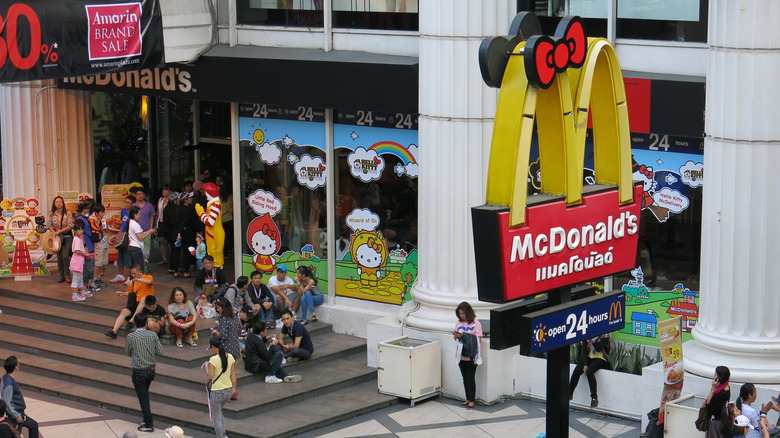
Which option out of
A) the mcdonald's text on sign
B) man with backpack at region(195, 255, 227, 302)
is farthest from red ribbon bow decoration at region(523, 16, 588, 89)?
man with backpack at region(195, 255, 227, 302)

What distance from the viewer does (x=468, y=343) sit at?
17.8m

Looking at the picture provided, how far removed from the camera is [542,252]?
10.8 meters

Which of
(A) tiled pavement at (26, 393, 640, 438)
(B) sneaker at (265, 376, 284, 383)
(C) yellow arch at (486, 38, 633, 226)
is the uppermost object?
(C) yellow arch at (486, 38, 633, 226)

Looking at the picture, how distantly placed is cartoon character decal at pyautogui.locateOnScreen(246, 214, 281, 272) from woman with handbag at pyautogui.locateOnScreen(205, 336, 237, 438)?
5716 mm

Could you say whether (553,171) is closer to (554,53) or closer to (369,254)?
(554,53)

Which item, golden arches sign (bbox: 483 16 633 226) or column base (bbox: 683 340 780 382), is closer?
golden arches sign (bbox: 483 16 633 226)

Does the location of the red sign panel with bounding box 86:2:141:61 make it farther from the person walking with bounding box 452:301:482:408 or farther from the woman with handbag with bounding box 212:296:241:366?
the person walking with bounding box 452:301:482:408

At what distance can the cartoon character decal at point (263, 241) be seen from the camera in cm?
2217

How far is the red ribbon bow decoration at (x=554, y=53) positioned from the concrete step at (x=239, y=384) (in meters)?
8.56

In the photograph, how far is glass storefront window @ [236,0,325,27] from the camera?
21.1 metres

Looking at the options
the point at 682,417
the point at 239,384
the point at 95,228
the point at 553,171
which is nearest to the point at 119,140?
the point at 95,228

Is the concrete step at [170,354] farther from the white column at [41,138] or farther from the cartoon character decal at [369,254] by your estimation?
the white column at [41,138]

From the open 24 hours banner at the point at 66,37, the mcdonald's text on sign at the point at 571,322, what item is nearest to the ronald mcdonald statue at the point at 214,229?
the open 24 hours banner at the point at 66,37

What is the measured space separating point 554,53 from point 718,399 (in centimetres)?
596
